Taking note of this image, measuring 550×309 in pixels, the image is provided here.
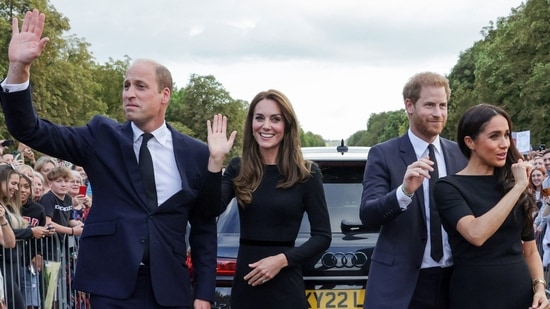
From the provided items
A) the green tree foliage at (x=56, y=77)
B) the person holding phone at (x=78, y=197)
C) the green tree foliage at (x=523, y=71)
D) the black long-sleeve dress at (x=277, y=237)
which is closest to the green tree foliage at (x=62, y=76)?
the green tree foliage at (x=56, y=77)

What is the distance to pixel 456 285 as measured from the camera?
14.5ft

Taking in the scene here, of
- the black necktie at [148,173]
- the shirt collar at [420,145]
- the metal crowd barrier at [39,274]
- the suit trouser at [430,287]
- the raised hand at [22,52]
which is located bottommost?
the metal crowd barrier at [39,274]

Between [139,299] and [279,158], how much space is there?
4.42 ft

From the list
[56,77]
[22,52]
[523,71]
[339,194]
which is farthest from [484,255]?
[56,77]

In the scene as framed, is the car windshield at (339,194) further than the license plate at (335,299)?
Yes

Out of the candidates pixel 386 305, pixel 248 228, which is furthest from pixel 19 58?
pixel 386 305

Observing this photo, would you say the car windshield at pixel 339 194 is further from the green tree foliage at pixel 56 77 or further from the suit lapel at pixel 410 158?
the green tree foliage at pixel 56 77

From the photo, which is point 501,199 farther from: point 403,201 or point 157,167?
point 157,167

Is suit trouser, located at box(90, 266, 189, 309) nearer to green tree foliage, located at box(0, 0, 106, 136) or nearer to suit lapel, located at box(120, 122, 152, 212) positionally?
suit lapel, located at box(120, 122, 152, 212)

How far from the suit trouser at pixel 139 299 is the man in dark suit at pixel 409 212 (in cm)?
121

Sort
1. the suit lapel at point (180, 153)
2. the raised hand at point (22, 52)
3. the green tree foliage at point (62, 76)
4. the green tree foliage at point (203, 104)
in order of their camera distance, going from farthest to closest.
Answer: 1. the green tree foliage at point (203, 104)
2. the green tree foliage at point (62, 76)
3. the suit lapel at point (180, 153)
4. the raised hand at point (22, 52)

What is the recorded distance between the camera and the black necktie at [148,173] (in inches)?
172

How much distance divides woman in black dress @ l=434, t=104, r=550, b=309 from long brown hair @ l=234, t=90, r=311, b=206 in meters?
0.98

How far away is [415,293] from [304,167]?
996 millimetres
